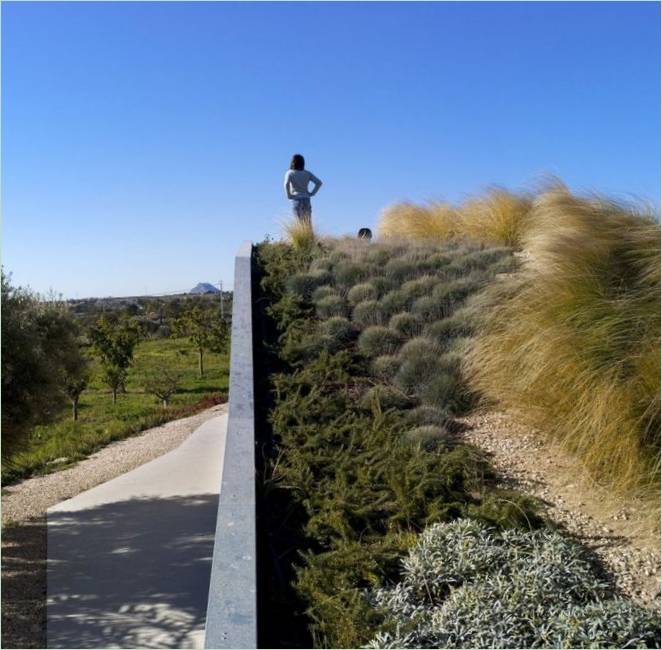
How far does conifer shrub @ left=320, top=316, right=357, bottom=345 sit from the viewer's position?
680 cm

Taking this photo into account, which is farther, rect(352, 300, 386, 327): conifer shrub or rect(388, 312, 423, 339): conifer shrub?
rect(352, 300, 386, 327): conifer shrub

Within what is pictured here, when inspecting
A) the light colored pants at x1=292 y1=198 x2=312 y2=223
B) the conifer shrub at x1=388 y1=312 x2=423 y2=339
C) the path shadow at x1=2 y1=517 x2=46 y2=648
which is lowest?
the path shadow at x1=2 y1=517 x2=46 y2=648

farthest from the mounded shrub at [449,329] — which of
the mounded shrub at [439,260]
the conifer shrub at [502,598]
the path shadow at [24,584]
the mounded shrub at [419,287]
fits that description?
the path shadow at [24,584]

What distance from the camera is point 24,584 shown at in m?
6.34

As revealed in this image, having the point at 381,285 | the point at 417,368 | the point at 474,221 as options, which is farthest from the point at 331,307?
the point at 474,221

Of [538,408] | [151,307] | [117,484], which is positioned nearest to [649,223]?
[538,408]

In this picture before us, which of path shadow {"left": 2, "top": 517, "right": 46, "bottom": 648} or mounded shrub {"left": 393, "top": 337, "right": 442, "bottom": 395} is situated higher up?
mounded shrub {"left": 393, "top": 337, "right": 442, "bottom": 395}

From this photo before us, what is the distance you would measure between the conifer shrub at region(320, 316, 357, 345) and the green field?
3368 millimetres

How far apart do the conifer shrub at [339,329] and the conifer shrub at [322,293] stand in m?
0.83

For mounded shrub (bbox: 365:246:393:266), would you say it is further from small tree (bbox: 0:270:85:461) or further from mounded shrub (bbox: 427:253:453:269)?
small tree (bbox: 0:270:85:461)

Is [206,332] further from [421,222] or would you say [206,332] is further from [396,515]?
[396,515]

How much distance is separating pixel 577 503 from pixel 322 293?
14.9 ft

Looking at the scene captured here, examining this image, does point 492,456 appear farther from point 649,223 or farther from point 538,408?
point 649,223

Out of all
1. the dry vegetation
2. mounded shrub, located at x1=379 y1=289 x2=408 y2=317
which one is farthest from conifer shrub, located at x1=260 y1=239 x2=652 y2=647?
mounded shrub, located at x1=379 y1=289 x2=408 y2=317
